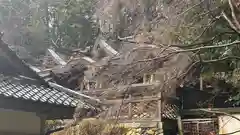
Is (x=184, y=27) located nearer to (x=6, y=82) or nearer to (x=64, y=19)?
(x=6, y=82)

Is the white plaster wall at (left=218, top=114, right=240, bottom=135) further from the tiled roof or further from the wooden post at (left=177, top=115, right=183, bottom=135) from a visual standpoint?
the tiled roof

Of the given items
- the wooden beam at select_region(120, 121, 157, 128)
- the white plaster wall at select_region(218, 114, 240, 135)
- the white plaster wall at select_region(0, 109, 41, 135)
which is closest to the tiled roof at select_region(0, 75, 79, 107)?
the white plaster wall at select_region(0, 109, 41, 135)

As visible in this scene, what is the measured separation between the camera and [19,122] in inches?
196

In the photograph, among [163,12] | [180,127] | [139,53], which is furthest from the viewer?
[180,127]

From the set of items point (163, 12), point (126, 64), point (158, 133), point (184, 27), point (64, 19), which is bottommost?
point (158, 133)

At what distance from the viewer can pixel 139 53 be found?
5625mm

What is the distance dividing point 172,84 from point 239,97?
4.90 meters

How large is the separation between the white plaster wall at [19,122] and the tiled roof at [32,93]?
0.36m

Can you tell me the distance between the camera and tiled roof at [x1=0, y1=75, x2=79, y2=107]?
4277 mm

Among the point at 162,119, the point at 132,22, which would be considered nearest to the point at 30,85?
the point at 132,22

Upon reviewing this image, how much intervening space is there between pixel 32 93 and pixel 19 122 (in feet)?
2.07

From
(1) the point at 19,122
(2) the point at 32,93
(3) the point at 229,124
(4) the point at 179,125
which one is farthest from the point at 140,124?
(2) the point at 32,93

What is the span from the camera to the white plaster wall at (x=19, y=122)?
4770 millimetres

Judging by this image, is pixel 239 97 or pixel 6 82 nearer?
pixel 6 82
